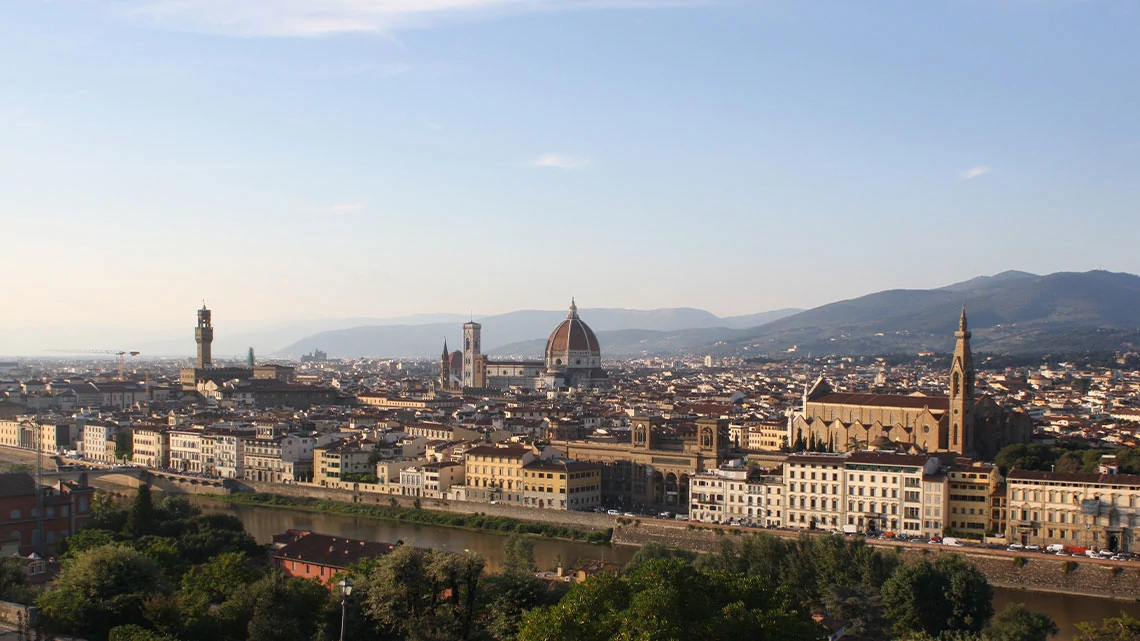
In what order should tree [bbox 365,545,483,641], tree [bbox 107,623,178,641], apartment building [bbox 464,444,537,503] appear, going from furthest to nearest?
apartment building [bbox 464,444,537,503]
tree [bbox 365,545,483,641]
tree [bbox 107,623,178,641]

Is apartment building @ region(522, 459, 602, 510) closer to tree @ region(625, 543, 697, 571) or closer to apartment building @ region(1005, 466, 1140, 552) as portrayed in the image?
tree @ region(625, 543, 697, 571)

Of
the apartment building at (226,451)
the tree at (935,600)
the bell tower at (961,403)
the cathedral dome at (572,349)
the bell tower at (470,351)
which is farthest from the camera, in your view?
the bell tower at (470,351)

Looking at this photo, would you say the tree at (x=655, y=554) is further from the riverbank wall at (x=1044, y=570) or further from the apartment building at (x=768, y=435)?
the apartment building at (x=768, y=435)

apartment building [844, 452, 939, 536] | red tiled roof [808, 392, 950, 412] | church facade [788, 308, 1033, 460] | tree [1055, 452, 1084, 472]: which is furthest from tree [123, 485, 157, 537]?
red tiled roof [808, 392, 950, 412]

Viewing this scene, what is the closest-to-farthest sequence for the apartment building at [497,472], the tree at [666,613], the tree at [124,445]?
the tree at [666,613]
the apartment building at [497,472]
the tree at [124,445]

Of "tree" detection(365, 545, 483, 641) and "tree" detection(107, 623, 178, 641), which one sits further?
"tree" detection(365, 545, 483, 641)

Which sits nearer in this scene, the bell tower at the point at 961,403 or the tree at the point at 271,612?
the tree at the point at 271,612

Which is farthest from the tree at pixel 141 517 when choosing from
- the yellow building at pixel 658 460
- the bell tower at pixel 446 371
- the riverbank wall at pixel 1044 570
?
the bell tower at pixel 446 371

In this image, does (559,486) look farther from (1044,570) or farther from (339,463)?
(1044,570)

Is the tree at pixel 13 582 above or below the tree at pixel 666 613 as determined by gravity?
below
